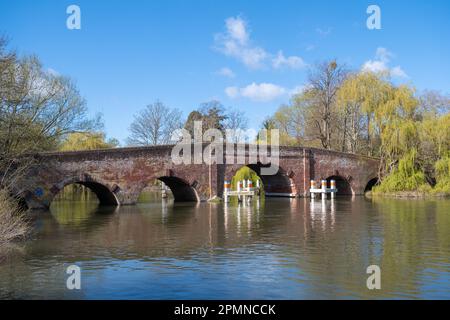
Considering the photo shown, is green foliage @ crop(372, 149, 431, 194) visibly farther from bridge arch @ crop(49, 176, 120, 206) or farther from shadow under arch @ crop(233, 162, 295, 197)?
bridge arch @ crop(49, 176, 120, 206)

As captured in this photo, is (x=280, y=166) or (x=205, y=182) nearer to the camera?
(x=205, y=182)

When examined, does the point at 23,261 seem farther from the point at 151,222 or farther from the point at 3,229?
the point at 151,222

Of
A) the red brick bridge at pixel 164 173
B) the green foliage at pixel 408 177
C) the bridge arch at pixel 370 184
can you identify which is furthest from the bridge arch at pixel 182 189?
the bridge arch at pixel 370 184

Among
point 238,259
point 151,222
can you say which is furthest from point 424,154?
point 238,259

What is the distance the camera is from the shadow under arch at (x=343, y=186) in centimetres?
3303

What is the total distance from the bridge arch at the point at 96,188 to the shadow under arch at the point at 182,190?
3.34 meters

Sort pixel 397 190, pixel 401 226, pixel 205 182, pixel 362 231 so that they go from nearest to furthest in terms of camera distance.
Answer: pixel 362 231
pixel 401 226
pixel 205 182
pixel 397 190

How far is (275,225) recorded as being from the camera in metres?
13.8

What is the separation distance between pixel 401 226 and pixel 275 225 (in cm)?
350

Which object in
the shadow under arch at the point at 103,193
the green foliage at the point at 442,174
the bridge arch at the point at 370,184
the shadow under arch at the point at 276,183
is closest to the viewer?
the shadow under arch at the point at 103,193

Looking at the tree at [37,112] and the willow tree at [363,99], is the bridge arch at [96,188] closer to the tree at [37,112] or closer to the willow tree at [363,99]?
the tree at [37,112]

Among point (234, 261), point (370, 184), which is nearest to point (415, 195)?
point (370, 184)
